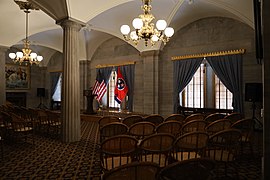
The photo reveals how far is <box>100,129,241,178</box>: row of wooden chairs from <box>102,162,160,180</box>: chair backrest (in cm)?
105

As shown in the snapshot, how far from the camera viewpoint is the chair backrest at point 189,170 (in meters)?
1.76

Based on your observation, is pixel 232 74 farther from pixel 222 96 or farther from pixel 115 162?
pixel 115 162

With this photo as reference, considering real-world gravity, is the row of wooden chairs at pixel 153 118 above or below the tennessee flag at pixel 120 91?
below

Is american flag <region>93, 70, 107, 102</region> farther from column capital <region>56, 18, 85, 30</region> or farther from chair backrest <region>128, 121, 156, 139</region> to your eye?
chair backrest <region>128, 121, 156, 139</region>

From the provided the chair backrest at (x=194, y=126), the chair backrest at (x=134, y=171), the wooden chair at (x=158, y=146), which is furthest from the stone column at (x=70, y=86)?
the chair backrest at (x=134, y=171)

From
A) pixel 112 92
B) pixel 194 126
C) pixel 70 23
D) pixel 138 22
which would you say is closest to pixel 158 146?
pixel 194 126

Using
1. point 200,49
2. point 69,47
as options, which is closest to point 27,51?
point 69,47

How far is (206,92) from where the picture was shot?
27.8 ft

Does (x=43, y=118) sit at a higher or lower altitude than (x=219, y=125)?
lower

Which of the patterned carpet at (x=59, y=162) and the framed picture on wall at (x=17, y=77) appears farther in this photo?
the framed picture on wall at (x=17, y=77)

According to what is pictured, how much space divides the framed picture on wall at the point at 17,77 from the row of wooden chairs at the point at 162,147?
14.1 m

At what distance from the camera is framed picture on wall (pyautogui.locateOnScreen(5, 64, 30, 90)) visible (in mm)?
14617

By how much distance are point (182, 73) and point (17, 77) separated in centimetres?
1193

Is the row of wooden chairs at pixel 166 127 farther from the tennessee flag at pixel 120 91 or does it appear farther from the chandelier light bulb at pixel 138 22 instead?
the tennessee flag at pixel 120 91
